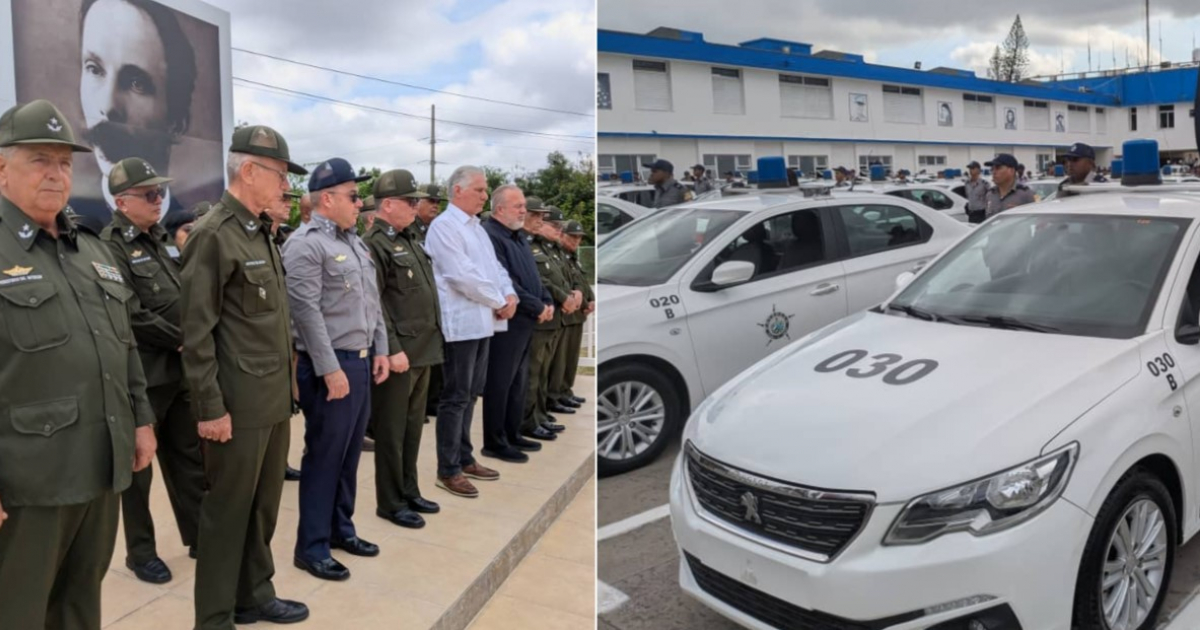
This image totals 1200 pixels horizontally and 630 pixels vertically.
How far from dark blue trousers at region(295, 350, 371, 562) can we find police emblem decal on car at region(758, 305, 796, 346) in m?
2.07

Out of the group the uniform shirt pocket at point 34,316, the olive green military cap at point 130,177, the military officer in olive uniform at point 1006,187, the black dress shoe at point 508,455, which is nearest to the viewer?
the uniform shirt pocket at point 34,316

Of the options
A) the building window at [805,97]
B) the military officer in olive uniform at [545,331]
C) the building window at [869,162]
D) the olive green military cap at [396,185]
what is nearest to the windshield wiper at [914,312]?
the olive green military cap at [396,185]

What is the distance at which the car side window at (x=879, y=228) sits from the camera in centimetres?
495

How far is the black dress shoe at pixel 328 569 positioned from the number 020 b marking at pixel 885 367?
6.41ft

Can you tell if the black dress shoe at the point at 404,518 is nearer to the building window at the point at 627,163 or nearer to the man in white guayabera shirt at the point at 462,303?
the man in white guayabera shirt at the point at 462,303

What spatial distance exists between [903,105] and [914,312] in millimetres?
4592

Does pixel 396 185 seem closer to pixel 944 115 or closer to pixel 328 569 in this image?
pixel 328 569

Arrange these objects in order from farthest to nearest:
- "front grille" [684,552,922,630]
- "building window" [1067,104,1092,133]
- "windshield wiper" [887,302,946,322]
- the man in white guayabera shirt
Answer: "building window" [1067,104,1092,133]
the man in white guayabera shirt
"windshield wiper" [887,302,946,322]
"front grille" [684,552,922,630]

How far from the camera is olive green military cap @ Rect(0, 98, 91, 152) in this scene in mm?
2135

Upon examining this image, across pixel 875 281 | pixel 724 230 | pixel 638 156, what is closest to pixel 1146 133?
pixel 875 281

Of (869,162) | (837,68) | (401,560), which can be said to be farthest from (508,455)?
(869,162)

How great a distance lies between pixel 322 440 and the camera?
11.0 ft

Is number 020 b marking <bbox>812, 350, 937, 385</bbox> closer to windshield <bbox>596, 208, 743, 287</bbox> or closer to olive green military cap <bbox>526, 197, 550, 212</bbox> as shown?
windshield <bbox>596, 208, 743, 287</bbox>

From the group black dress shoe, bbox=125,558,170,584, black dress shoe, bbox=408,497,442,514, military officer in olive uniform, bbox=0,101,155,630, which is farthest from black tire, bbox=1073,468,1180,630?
black dress shoe, bbox=125,558,170,584
